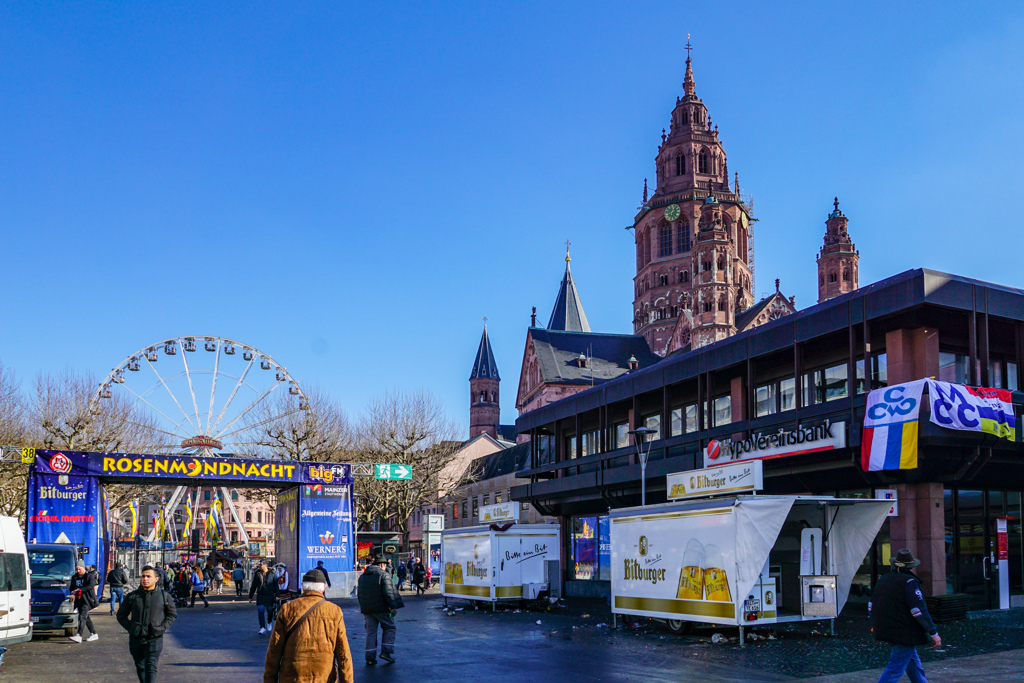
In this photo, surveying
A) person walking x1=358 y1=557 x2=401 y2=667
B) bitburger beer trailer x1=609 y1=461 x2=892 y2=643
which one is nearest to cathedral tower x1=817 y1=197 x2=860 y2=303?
bitburger beer trailer x1=609 y1=461 x2=892 y2=643

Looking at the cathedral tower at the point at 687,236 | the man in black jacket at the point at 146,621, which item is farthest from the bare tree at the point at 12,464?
the cathedral tower at the point at 687,236

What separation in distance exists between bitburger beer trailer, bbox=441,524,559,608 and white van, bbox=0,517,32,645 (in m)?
12.4

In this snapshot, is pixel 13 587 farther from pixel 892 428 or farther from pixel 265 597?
pixel 892 428

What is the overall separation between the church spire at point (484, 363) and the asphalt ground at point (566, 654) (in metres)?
125

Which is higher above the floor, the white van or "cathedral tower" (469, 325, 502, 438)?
"cathedral tower" (469, 325, 502, 438)

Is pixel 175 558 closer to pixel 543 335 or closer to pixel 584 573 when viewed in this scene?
pixel 584 573

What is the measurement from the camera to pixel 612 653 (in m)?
16.1

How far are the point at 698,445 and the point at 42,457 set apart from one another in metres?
22.3

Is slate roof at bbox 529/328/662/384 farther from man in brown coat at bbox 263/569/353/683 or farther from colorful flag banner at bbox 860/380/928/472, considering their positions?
man in brown coat at bbox 263/569/353/683

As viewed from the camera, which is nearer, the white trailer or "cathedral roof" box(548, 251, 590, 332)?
the white trailer

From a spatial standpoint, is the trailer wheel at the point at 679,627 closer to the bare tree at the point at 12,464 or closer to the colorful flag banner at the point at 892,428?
the colorful flag banner at the point at 892,428

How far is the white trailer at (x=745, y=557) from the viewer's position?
17125 millimetres

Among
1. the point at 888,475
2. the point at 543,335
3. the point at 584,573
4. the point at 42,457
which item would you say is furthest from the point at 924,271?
the point at 543,335

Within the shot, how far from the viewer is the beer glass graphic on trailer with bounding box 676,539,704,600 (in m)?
18.1
